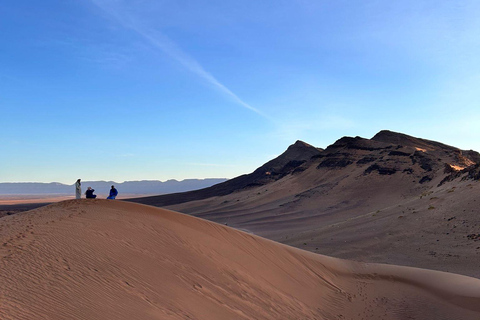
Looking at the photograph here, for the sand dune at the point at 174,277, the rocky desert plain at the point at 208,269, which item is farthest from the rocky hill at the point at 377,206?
the sand dune at the point at 174,277

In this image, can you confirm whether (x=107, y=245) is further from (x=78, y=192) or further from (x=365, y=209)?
(x=365, y=209)

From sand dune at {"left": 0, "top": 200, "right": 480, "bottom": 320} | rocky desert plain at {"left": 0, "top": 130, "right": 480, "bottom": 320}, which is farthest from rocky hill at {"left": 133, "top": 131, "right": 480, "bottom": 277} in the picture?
sand dune at {"left": 0, "top": 200, "right": 480, "bottom": 320}

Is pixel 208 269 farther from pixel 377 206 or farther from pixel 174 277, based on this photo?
pixel 377 206

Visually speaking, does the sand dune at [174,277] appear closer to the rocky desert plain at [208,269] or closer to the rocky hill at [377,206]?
the rocky desert plain at [208,269]

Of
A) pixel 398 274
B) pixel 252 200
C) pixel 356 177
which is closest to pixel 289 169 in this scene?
pixel 252 200

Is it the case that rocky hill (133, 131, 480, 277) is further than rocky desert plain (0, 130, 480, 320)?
Yes

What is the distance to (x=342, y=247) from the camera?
70.3 ft

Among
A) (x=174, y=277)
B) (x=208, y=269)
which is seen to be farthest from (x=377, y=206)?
(x=174, y=277)

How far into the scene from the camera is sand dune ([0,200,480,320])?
5820 mm

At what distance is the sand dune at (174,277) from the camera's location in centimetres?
582

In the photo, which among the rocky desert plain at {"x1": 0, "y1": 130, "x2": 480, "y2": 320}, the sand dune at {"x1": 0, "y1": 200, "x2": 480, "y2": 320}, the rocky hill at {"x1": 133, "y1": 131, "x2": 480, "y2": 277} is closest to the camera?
the sand dune at {"x1": 0, "y1": 200, "x2": 480, "y2": 320}

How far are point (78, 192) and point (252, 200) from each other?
1788 inches

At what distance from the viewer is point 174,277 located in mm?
7348

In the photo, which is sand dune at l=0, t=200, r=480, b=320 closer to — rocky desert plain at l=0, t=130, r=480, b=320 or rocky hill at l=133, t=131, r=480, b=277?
rocky desert plain at l=0, t=130, r=480, b=320
